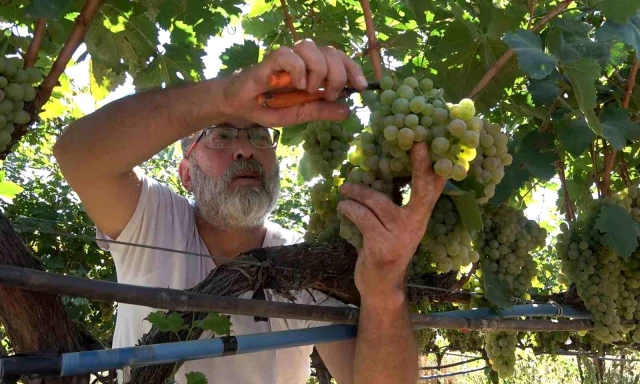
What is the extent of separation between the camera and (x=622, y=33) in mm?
2143

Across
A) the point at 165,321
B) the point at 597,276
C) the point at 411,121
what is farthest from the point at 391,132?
the point at 597,276

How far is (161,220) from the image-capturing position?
2.38m

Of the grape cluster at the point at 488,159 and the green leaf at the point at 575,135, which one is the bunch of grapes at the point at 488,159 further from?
the green leaf at the point at 575,135

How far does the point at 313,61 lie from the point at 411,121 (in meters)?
0.28

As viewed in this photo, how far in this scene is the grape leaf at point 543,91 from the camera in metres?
2.28

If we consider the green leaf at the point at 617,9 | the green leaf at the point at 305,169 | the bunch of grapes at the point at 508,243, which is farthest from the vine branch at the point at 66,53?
the green leaf at the point at 617,9

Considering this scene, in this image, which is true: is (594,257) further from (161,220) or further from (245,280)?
(161,220)

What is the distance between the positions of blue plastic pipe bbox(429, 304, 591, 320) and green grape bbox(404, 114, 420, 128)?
84 cm

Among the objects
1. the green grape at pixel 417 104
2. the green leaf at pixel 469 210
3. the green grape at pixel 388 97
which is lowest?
the green leaf at pixel 469 210

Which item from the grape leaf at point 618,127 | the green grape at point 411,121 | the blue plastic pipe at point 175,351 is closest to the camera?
the blue plastic pipe at point 175,351

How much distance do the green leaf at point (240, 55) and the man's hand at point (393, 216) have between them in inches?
38.5

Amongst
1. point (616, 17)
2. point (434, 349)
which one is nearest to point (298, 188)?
point (434, 349)

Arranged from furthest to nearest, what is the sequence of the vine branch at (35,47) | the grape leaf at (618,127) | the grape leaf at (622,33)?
the grape leaf at (618,127) → the grape leaf at (622,33) → the vine branch at (35,47)

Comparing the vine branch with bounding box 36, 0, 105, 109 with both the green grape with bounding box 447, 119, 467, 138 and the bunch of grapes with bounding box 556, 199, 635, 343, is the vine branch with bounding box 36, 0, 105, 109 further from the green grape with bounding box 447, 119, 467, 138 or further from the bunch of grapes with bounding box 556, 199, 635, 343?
the bunch of grapes with bounding box 556, 199, 635, 343
